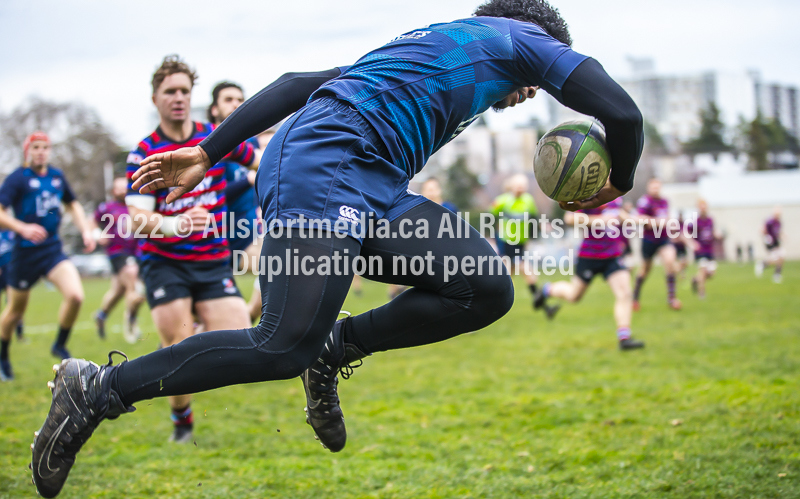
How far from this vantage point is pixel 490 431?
4.57 metres

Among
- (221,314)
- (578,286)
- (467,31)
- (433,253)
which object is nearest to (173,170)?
(433,253)

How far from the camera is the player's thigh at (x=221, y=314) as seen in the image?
445 centimetres

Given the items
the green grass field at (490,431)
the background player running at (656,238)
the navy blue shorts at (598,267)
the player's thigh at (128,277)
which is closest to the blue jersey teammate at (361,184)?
the green grass field at (490,431)

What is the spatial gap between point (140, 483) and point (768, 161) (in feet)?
293

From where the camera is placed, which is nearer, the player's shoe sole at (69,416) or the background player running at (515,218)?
the player's shoe sole at (69,416)

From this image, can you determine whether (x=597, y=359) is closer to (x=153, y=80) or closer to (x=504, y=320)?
(x=504, y=320)

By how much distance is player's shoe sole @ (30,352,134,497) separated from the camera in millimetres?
2492

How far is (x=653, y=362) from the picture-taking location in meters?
6.96

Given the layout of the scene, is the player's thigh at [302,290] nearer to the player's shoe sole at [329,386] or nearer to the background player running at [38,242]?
the player's shoe sole at [329,386]

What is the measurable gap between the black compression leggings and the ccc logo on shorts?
75 millimetres

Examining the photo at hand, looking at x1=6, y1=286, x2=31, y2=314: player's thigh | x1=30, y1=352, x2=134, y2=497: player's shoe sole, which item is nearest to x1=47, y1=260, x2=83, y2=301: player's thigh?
x1=6, y1=286, x2=31, y2=314: player's thigh

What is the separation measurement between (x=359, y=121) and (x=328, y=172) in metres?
0.24

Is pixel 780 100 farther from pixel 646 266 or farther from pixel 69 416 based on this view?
pixel 69 416

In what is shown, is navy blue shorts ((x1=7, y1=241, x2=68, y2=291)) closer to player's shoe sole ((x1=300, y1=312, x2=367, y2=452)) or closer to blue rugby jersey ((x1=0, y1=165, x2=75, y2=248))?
blue rugby jersey ((x1=0, y1=165, x2=75, y2=248))
